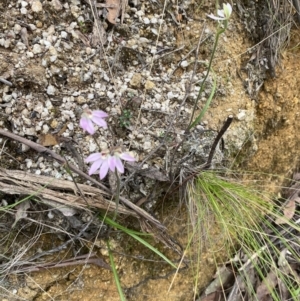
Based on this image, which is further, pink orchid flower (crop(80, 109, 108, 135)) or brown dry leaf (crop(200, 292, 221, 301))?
brown dry leaf (crop(200, 292, 221, 301))

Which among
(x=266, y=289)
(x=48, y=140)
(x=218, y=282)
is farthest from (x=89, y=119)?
(x=266, y=289)

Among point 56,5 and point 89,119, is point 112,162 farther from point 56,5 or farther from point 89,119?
point 56,5

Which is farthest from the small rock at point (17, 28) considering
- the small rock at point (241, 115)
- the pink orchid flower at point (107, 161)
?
the small rock at point (241, 115)

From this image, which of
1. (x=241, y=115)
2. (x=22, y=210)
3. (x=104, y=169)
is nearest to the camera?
(x=104, y=169)

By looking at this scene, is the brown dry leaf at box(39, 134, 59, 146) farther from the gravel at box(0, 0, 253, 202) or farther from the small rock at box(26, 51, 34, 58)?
the small rock at box(26, 51, 34, 58)

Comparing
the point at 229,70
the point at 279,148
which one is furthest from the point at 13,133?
the point at 279,148

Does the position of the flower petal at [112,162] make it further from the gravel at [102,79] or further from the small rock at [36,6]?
the small rock at [36,6]

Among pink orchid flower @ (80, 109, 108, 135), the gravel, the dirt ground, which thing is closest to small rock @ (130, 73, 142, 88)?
the gravel
